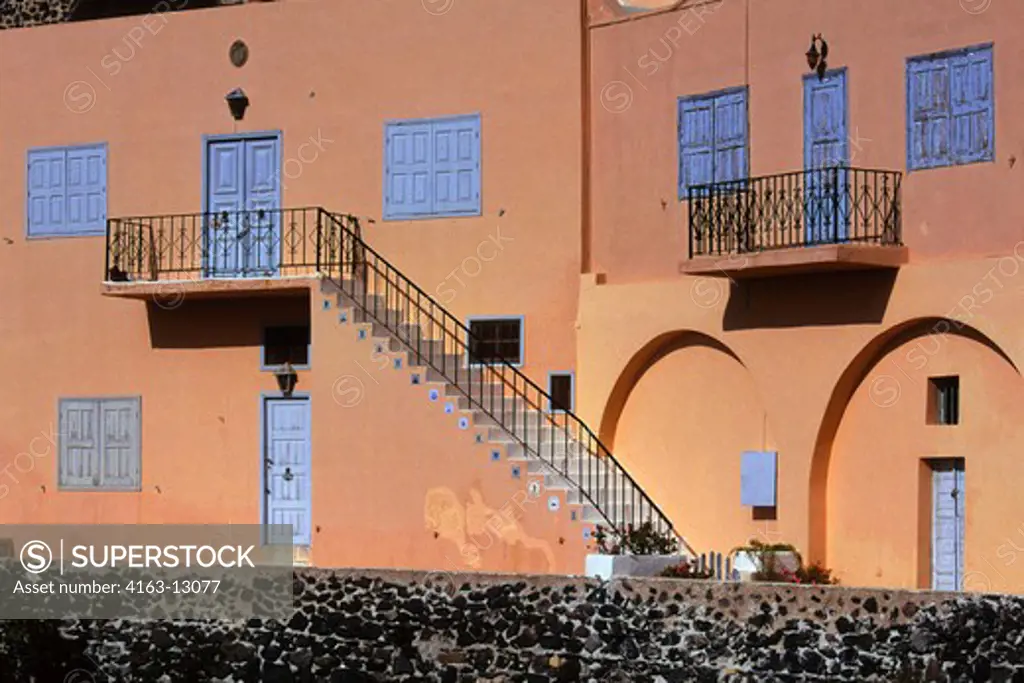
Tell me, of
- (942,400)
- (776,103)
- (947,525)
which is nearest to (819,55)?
(776,103)

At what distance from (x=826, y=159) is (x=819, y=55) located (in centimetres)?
111

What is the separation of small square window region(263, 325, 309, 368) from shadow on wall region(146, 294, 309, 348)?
0.08m

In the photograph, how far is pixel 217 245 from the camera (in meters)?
29.5

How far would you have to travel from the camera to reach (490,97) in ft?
93.5

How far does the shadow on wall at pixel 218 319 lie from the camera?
29.5 m

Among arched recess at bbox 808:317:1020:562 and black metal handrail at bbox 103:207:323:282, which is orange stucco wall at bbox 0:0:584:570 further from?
arched recess at bbox 808:317:1020:562

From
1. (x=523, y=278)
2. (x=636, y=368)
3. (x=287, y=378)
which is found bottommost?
(x=287, y=378)

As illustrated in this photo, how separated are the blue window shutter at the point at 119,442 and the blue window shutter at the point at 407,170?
4212mm

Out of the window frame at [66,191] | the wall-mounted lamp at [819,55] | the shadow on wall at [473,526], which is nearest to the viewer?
the wall-mounted lamp at [819,55]

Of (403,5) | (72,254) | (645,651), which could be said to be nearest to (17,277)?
(72,254)

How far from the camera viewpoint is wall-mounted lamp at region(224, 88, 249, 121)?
29922mm

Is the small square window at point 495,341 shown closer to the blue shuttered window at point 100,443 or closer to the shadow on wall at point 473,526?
the shadow on wall at point 473,526

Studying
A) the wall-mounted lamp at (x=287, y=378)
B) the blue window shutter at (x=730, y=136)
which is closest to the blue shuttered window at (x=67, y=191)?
the wall-mounted lamp at (x=287, y=378)

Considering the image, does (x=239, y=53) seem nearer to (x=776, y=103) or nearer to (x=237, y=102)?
(x=237, y=102)
